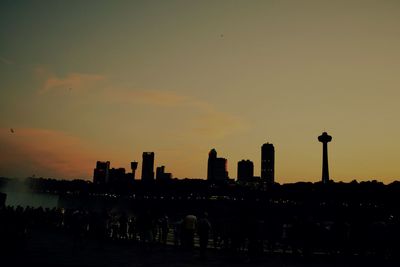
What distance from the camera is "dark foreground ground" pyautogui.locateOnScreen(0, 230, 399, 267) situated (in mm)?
18734

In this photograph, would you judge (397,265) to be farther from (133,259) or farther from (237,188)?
(237,188)

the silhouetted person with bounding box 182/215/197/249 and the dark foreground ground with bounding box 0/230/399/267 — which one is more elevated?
the silhouetted person with bounding box 182/215/197/249

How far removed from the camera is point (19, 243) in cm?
2531

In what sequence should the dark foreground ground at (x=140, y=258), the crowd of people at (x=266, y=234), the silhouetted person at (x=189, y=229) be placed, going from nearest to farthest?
1. the dark foreground ground at (x=140, y=258)
2. the crowd of people at (x=266, y=234)
3. the silhouetted person at (x=189, y=229)

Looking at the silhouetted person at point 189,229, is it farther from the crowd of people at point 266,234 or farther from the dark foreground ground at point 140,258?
the dark foreground ground at point 140,258

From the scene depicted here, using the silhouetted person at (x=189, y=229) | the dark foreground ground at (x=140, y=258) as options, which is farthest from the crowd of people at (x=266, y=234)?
the dark foreground ground at (x=140, y=258)

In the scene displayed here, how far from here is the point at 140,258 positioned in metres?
20.7

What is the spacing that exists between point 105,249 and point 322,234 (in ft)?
40.9

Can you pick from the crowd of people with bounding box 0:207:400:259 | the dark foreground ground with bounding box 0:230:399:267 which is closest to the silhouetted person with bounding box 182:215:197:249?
the crowd of people with bounding box 0:207:400:259

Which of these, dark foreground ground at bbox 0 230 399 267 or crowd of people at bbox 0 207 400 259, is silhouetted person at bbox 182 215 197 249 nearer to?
crowd of people at bbox 0 207 400 259

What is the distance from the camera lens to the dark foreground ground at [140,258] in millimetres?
18734

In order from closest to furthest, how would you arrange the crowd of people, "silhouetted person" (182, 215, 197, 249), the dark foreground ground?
the dark foreground ground
the crowd of people
"silhouetted person" (182, 215, 197, 249)

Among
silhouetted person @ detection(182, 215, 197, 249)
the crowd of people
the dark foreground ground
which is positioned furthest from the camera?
silhouetted person @ detection(182, 215, 197, 249)

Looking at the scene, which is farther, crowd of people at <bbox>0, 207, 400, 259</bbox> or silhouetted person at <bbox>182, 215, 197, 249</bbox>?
silhouetted person at <bbox>182, 215, 197, 249</bbox>
